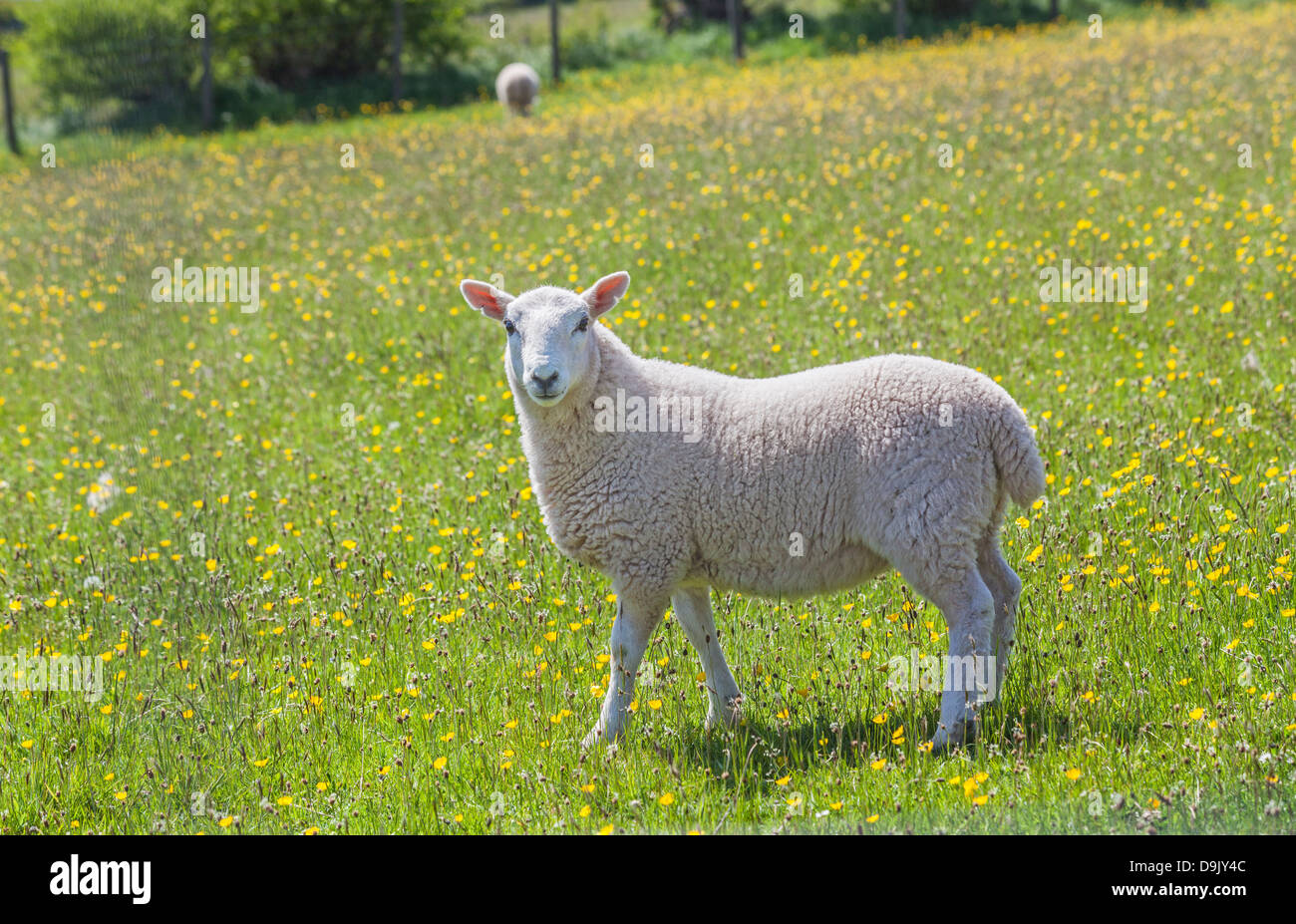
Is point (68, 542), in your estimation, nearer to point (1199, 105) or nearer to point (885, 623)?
point (885, 623)

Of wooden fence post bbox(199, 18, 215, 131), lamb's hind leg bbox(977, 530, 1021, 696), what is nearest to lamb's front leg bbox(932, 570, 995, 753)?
lamb's hind leg bbox(977, 530, 1021, 696)

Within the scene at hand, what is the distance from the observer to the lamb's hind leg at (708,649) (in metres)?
5.22

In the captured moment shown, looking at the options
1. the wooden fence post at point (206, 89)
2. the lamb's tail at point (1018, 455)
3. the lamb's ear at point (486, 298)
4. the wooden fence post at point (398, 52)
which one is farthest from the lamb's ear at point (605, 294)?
the wooden fence post at point (398, 52)

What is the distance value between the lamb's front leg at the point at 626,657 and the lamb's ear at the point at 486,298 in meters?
1.53

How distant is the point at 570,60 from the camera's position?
33.7 meters

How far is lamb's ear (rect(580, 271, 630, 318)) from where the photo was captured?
5406mm

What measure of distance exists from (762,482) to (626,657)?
97 centimetres

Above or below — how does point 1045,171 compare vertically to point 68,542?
above

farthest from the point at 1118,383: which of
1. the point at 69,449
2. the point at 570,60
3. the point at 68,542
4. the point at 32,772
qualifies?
the point at 570,60

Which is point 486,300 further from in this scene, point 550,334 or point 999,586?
point 999,586

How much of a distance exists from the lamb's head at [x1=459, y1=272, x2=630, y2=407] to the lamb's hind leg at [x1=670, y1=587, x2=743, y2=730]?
3.65 feet

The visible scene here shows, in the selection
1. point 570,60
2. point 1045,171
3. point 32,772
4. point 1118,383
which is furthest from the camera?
point 570,60

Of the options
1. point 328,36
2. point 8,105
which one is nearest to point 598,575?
point 8,105

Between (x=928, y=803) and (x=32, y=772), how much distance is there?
3898 mm
